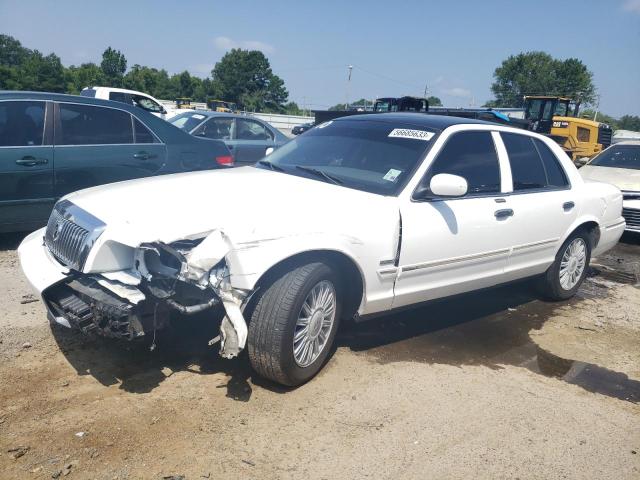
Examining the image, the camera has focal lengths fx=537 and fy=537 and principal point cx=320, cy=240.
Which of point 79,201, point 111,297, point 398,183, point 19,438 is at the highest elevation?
point 398,183

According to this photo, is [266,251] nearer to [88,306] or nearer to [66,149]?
[88,306]

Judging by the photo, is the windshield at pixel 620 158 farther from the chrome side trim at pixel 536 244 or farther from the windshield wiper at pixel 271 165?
the windshield wiper at pixel 271 165

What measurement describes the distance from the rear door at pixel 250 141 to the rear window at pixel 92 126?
12.6 feet

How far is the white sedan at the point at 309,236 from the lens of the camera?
113 inches

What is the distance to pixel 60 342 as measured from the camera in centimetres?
369

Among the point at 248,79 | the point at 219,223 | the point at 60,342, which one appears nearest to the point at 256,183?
the point at 219,223

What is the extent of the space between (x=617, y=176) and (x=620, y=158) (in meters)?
1.06

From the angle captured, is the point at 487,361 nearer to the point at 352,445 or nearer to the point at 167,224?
the point at 352,445

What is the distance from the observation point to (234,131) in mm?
10008

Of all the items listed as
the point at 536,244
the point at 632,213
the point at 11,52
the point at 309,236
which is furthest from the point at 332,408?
the point at 11,52

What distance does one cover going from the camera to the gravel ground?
8.70 ft

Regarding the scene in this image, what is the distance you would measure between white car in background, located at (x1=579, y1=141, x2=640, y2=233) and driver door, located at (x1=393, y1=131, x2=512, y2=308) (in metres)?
4.80

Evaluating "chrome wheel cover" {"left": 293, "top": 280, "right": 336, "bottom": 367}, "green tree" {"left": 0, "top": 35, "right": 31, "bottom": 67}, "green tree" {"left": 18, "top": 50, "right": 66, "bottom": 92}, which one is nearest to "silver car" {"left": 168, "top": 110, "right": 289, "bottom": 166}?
"chrome wheel cover" {"left": 293, "top": 280, "right": 336, "bottom": 367}

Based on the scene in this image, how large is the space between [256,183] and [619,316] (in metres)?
4.01
